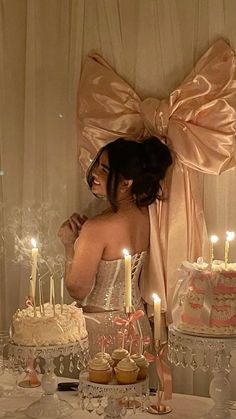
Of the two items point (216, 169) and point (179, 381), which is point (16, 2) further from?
point (179, 381)

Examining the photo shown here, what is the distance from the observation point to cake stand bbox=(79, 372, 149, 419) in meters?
1.79

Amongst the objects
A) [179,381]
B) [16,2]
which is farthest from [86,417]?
[16,2]

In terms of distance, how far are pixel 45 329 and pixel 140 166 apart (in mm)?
705

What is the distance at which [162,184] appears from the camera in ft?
7.88

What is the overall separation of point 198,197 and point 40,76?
0.78 meters

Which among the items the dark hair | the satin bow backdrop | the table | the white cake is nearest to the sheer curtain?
the satin bow backdrop

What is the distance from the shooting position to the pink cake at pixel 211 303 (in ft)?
5.90

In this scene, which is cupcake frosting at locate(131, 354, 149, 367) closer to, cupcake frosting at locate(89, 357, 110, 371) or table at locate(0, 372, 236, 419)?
cupcake frosting at locate(89, 357, 110, 371)

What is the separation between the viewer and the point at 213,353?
1884 mm

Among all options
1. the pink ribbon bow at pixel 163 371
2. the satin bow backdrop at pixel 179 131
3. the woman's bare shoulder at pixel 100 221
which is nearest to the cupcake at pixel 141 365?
the pink ribbon bow at pixel 163 371

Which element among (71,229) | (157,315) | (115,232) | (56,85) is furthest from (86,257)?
(56,85)

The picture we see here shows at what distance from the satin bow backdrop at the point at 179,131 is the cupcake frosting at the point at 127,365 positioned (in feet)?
1.79

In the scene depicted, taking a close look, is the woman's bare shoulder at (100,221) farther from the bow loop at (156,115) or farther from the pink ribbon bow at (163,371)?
the pink ribbon bow at (163,371)

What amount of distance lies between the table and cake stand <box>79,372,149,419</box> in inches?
3.0
